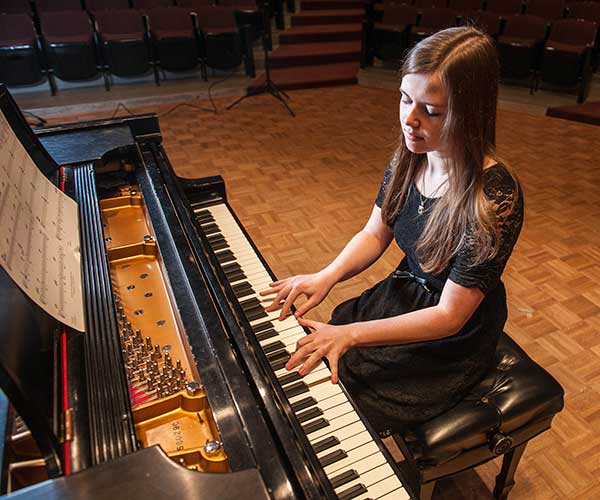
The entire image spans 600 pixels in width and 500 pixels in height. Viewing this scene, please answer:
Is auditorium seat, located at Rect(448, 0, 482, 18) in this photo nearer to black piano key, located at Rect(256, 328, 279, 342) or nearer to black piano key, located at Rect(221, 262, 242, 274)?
black piano key, located at Rect(221, 262, 242, 274)

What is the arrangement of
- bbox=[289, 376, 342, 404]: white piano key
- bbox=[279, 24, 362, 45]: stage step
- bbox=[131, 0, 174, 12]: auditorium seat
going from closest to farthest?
bbox=[289, 376, 342, 404]: white piano key → bbox=[131, 0, 174, 12]: auditorium seat → bbox=[279, 24, 362, 45]: stage step

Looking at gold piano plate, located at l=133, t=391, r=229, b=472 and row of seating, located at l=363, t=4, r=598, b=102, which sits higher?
gold piano plate, located at l=133, t=391, r=229, b=472

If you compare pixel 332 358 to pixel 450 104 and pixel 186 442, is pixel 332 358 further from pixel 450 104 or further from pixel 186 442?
pixel 450 104

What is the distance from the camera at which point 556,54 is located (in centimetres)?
590

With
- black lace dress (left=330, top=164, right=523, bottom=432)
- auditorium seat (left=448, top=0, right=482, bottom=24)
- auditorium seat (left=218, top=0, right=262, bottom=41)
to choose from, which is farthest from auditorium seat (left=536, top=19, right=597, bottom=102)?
black lace dress (left=330, top=164, right=523, bottom=432)

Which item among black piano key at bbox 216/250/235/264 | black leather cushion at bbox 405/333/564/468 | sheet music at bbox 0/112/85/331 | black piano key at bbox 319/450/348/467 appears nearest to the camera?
sheet music at bbox 0/112/85/331

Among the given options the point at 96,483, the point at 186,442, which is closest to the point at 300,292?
the point at 186,442

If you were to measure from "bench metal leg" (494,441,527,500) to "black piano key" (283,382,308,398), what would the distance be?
0.79 m

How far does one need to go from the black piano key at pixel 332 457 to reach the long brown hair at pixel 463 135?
1.85ft

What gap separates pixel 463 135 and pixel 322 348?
642 mm

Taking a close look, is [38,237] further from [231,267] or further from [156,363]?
[231,267]

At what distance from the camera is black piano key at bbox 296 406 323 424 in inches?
45.7

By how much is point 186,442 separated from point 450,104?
37.5 inches

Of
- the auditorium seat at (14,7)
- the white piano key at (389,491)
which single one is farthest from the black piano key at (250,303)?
the auditorium seat at (14,7)
